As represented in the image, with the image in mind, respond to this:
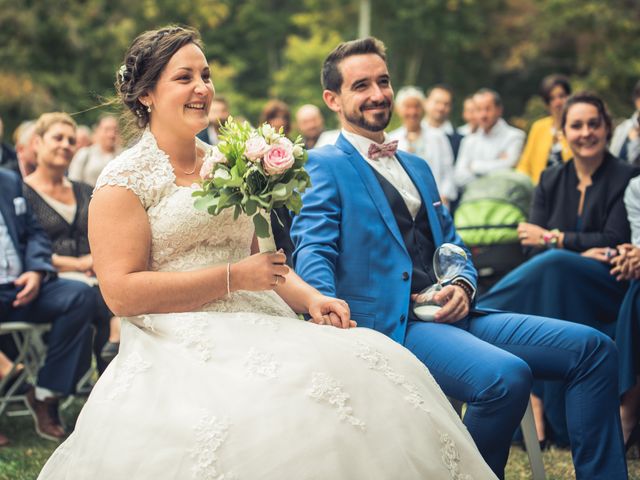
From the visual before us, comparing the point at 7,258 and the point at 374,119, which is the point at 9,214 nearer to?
the point at 7,258

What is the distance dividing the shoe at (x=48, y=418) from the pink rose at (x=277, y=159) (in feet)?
11.3

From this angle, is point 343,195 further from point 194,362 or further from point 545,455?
point 545,455

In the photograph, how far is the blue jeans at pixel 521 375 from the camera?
146 inches

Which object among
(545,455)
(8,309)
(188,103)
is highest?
(188,103)

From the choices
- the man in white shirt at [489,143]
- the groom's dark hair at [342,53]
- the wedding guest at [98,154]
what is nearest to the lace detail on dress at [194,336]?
the groom's dark hair at [342,53]

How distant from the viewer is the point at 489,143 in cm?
925

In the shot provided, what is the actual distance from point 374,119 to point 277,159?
1288 millimetres

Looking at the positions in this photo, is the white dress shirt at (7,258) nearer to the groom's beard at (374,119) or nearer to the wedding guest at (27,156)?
the wedding guest at (27,156)

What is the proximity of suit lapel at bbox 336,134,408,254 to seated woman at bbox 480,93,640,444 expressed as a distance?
152cm

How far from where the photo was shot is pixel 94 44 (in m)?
24.7

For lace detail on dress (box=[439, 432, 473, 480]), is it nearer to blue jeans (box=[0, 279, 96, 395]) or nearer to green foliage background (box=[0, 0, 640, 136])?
blue jeans (box=[0, 279, 96, 395])

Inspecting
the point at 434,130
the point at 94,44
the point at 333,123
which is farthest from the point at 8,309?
the point at 333,123

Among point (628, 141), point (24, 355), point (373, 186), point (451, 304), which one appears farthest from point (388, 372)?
point (628, 141)

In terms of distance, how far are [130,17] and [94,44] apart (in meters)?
4.16
